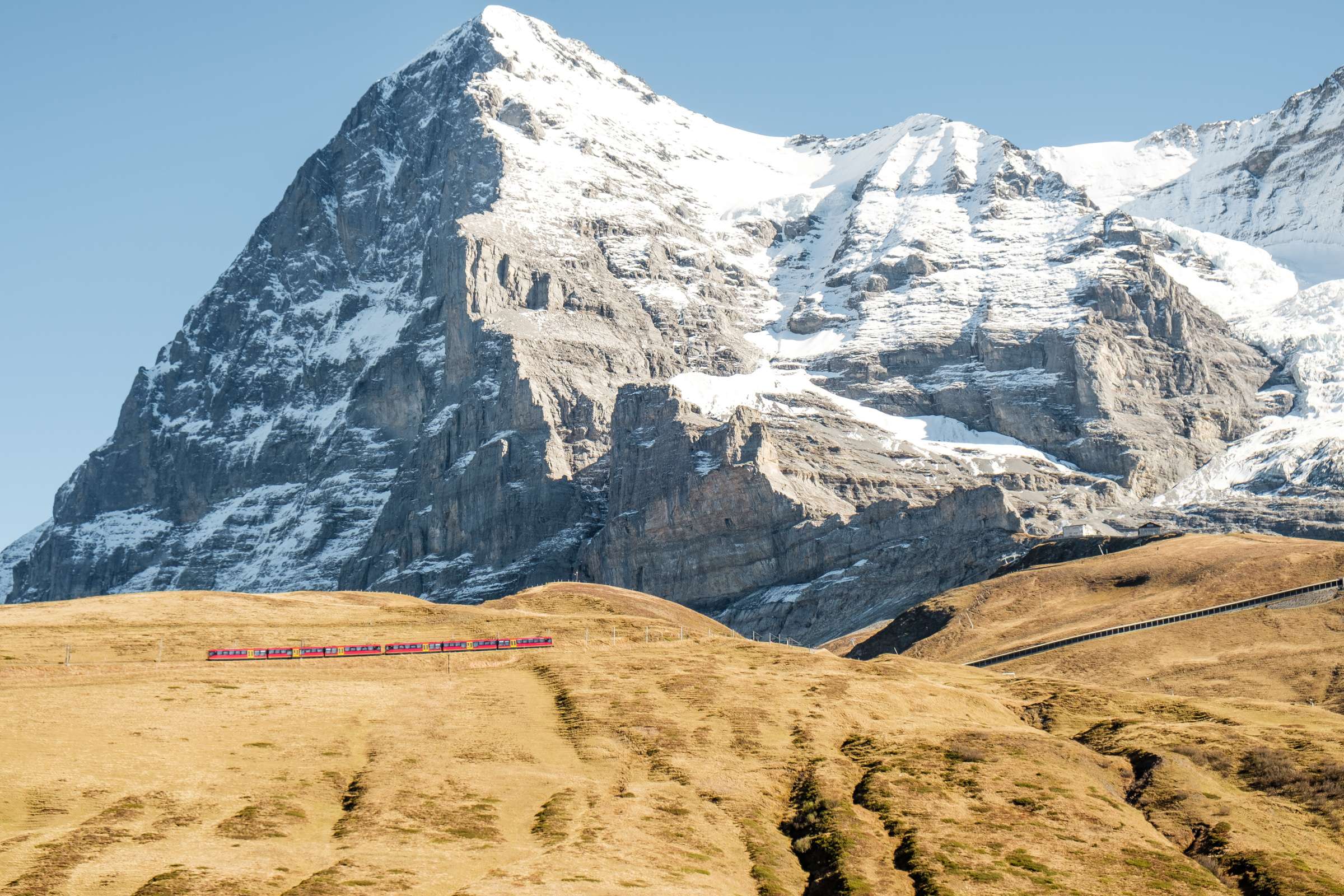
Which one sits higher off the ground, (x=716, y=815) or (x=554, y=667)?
(x=554, y=667)

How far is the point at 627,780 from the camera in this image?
108125 mm

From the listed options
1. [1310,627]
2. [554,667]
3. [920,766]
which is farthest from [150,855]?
[1310,627]

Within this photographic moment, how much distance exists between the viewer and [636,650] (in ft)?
541

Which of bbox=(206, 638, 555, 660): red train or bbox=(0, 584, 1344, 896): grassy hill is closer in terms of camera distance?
bbox=(0, 584, 1344, 896): grassy hill

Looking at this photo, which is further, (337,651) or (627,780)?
(337,651)

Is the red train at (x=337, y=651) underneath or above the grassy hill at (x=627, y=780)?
above

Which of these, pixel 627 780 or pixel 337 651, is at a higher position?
pixel 337 651

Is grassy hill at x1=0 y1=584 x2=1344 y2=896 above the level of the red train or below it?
below

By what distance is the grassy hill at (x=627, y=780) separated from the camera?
3430 inches

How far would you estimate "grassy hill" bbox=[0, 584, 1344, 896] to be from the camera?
87.1m

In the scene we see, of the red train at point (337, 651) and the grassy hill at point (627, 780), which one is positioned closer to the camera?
the grassy hill at point (627, 780)

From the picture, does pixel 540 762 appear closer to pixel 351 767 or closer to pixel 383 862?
pixel 351 767

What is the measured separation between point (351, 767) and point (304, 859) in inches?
900

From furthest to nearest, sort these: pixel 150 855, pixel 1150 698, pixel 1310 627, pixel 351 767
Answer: pixel 1310 627 → pixel 1150 698 → pixel 351 767 → pixel 150 855
